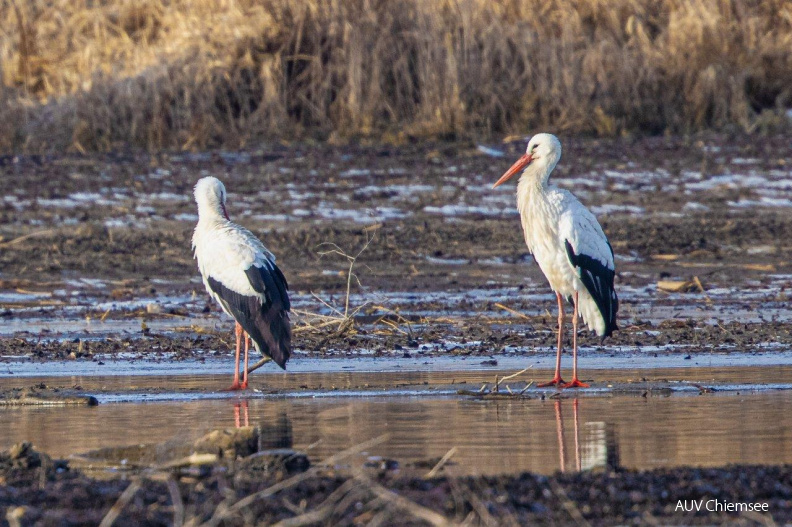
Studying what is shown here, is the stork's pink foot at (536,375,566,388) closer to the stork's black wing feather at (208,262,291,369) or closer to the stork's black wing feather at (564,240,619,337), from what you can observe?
the stork's black wing feather at (564,240,619,337)

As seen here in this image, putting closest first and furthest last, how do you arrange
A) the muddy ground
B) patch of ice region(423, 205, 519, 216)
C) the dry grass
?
the muddy ground → patch of ice region(423, 205, 519, 216) → the dry grass

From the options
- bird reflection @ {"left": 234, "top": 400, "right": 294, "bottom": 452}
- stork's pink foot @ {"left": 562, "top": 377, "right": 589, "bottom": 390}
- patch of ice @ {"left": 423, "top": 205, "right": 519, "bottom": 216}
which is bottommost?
stork's pink foot @ {"left": 562, "top": 377, "right": 589, "bottom": 390}

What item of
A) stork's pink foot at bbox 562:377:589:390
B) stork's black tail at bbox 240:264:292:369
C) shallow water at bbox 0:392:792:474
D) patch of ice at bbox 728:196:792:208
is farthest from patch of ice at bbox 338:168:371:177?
shallow water at bbox 0:392:792:474

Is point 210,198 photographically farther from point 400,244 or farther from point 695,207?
point 695,207

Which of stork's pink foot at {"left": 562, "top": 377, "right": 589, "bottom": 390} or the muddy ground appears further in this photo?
the muddy ground

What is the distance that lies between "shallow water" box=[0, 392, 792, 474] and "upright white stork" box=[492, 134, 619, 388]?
141 centimetres

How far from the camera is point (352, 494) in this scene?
5379 millimetres

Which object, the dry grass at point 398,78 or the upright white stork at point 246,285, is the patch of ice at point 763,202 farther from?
the upright white stork at point 246,285

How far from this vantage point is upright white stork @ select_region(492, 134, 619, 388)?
10047mm

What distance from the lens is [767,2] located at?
77.2 ft

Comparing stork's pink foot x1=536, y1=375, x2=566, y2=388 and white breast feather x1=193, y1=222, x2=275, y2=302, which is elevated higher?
white breast feather x1=193, y1=222, x2=275, y2=302

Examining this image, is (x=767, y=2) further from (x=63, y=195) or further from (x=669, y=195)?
(x=63, y=195)

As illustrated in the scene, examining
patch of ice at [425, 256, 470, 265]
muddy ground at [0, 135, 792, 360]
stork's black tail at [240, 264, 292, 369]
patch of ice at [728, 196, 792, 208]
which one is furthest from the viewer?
patch of ice at [728, 196, 792, 208]

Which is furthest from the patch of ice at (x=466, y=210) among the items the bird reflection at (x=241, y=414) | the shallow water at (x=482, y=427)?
the bird reflection at (x=241, y=414)
